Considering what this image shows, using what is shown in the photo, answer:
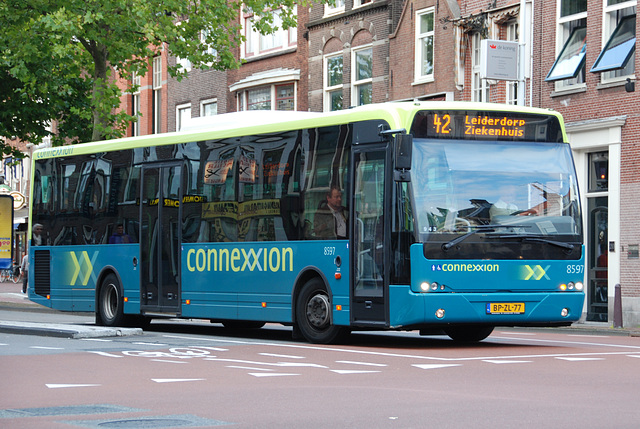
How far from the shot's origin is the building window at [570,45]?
2786 centimetres

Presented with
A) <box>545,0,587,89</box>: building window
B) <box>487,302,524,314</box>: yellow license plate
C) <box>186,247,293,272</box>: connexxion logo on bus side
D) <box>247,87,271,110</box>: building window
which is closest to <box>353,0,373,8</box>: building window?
<box>247,87,271,110</box>: building window

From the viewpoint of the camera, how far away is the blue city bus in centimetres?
1520

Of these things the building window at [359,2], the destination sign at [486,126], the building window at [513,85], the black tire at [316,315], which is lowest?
the black tire at [316,315]

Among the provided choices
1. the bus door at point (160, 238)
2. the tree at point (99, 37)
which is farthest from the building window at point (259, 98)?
the bus door at point (160, 238)

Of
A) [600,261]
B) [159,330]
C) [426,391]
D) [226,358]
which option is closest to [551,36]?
[600,261]

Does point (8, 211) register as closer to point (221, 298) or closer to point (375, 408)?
point (221, 298)

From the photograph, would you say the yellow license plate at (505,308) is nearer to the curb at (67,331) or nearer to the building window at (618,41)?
the curb at (67,331)

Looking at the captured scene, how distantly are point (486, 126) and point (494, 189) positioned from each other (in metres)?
0.90

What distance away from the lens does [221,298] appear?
18.6 m

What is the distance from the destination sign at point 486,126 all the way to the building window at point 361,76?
19263 mm

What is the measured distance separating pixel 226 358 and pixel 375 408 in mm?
5162

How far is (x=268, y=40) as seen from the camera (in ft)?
136

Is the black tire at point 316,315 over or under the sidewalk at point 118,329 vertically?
over

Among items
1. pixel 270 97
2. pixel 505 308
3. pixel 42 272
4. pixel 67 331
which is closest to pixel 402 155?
pixel 505 308
